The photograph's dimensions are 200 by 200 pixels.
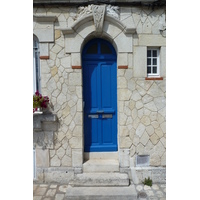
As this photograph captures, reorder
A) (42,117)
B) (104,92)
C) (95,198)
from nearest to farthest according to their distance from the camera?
1. (95,198)
2. (42,117)
3. (104,92)

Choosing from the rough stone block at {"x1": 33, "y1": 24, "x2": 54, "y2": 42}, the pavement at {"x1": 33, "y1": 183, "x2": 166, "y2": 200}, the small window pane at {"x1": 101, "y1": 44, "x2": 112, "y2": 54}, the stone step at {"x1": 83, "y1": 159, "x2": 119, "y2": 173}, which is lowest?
the pavement at {"x1": 33, "y1": 183, "x2": 166, "y2": 200}

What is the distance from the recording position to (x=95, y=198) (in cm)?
258

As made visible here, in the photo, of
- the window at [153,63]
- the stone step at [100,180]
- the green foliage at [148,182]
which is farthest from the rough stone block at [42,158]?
the window at [153,63]

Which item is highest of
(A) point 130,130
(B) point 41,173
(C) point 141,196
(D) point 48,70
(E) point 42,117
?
(D) point 48,70

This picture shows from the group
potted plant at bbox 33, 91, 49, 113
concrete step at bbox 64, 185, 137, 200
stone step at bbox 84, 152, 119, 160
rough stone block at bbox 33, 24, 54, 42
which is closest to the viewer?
concrete step at bbox 64, 185, 137, 200

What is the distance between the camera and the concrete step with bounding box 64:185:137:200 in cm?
257

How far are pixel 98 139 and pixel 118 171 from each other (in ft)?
2.46

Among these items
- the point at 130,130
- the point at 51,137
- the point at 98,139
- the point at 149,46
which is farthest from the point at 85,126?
the point at 149,46

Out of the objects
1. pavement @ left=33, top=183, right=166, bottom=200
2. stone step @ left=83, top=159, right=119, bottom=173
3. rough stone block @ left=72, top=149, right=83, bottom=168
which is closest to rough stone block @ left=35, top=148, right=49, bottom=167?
pavement @ left=33, top=183, right=166, bottom=200

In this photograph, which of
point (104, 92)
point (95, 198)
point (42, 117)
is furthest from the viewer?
point (104, 92)

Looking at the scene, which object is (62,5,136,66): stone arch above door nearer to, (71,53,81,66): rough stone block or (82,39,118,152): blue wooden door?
(71,53,81,66): rough stone block

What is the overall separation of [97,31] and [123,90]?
127 cm

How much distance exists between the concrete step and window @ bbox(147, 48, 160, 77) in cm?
226

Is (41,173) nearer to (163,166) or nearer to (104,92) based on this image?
(104,92)
